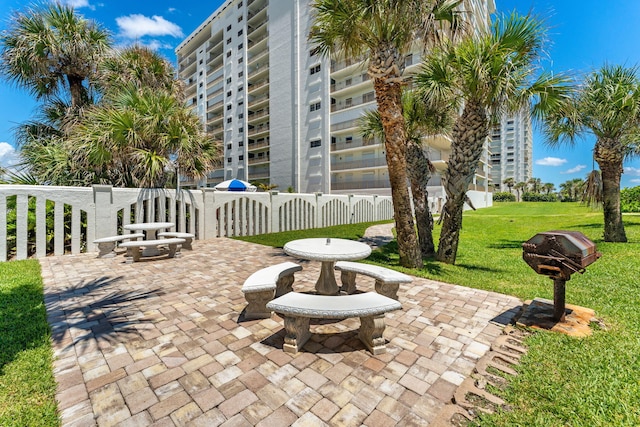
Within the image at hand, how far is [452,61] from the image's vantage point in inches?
244

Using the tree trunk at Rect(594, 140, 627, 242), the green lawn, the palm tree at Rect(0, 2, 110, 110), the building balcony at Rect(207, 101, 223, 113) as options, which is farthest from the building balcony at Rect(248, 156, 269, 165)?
the green lawn

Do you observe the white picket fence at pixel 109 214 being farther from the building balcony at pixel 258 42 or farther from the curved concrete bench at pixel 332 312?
the building balcony at pixel 258 42

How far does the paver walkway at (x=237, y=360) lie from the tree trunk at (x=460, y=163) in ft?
7.67

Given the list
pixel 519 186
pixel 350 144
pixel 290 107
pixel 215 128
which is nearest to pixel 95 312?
pixel 350 144

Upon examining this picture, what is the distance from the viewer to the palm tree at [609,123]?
27.2 feet

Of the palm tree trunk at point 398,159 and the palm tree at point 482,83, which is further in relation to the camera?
the palm tree trunk at point 398,159

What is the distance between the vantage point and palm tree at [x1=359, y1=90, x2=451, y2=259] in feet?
26.4

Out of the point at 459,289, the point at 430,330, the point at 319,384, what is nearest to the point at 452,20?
the point at 459,289

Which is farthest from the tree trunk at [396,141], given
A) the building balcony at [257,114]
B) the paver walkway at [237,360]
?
the building balcony at [257,114]

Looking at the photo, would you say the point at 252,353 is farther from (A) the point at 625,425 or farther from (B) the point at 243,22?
(B) the point at 243,22

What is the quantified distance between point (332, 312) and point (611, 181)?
39.4ft

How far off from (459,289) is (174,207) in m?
8.90

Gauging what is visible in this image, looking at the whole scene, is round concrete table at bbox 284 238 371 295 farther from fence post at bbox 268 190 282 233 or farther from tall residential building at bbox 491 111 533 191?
tall residential building at bbox 491 111 533 191

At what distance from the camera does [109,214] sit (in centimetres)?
791
